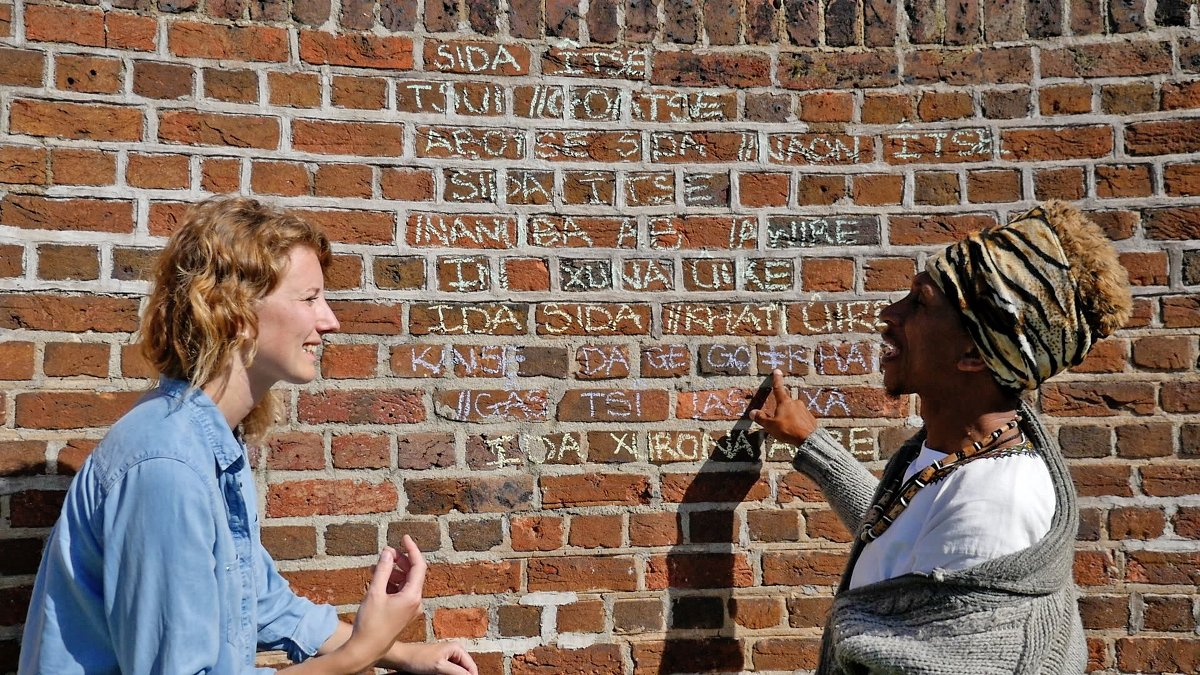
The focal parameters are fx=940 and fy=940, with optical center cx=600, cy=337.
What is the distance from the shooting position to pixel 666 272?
2797mm

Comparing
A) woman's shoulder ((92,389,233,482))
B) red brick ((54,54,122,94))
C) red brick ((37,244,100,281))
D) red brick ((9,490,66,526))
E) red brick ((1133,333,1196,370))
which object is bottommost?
red brick ((9,490,66,526))

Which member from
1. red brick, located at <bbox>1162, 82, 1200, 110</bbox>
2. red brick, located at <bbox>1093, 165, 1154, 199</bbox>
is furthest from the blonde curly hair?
red brick, located at <bbox>1162, 82, 1200, 110</bbox>

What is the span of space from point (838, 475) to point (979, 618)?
0.79 m

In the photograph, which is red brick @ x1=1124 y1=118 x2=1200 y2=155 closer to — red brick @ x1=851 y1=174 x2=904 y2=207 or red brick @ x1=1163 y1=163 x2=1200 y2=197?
red brick @ x1=1163 y1=163 x2=1200 y2=197

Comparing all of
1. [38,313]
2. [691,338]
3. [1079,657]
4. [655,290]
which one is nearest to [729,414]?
[691,338]

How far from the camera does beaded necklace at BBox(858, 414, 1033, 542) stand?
2111mm

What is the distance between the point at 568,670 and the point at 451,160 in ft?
5.04

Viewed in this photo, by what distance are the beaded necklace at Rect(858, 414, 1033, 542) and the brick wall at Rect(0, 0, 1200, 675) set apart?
59 cm

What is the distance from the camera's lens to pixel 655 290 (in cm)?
279

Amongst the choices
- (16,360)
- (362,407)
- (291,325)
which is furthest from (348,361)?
(16,360)

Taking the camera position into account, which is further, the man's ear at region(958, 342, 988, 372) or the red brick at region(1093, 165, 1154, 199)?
the red brick at region(1093, 165, 1154, 199)

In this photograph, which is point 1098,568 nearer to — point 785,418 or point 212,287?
point 785,418

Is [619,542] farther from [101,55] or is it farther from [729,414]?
[101,55]

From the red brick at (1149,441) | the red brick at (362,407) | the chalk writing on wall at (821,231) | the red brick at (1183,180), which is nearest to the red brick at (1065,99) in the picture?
the red brick at (1183,180)
